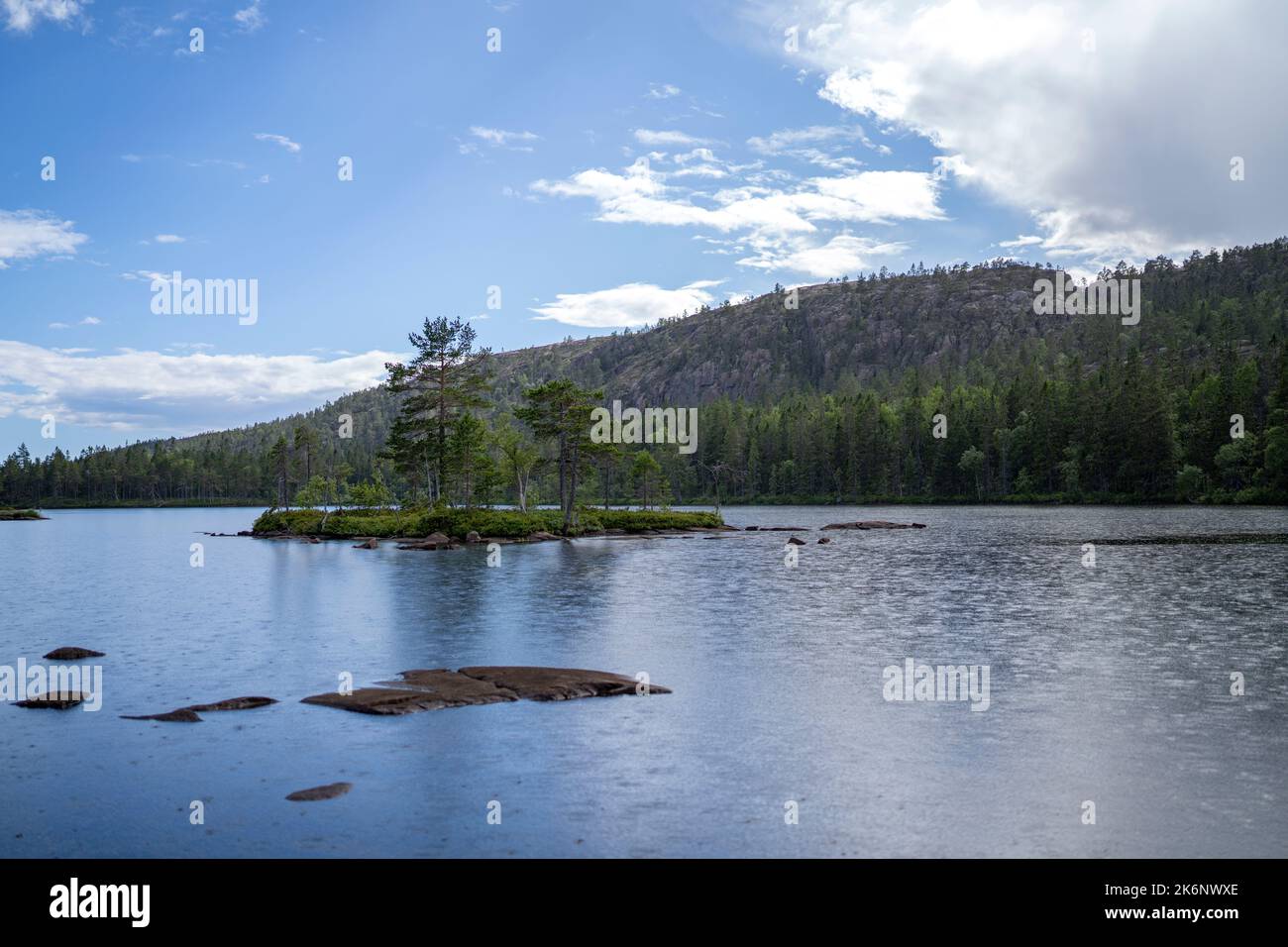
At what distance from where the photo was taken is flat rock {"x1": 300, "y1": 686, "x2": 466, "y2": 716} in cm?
2136

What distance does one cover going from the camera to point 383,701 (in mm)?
21672

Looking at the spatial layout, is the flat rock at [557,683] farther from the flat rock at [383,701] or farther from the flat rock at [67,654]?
the flat rock at [67,654]

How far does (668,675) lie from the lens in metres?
25.3

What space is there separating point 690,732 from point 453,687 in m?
6.90

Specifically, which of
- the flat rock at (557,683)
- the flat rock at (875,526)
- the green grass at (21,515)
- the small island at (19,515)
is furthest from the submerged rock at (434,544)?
the small island at (19,515)

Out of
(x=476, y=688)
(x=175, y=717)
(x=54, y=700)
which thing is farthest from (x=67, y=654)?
(x=476, y=688)

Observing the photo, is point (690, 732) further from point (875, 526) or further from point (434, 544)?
point (875, 526)

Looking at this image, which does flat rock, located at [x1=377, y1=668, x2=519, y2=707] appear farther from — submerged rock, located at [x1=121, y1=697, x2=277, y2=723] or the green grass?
the green grass

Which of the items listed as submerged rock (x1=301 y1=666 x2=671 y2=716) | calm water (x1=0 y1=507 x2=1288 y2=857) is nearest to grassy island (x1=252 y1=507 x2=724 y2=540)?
calm water (x1=0 y1=507 x2=1288 y2=857)

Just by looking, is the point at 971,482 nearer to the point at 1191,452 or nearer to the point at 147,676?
the point at 1191,452
